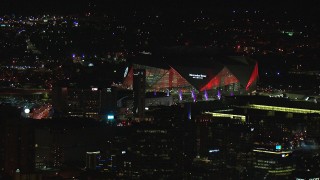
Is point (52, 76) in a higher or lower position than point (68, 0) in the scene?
lower

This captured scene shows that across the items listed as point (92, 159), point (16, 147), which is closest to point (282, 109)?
point (92, 159)

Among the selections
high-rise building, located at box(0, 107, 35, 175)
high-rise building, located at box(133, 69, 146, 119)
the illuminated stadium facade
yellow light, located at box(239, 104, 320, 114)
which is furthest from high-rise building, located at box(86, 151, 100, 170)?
the illuminated stadium facade

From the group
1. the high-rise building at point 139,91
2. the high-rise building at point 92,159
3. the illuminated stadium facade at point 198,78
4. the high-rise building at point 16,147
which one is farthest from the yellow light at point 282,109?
the high-rise building at point 16,147

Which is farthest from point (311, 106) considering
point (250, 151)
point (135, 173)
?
point (135, 173)

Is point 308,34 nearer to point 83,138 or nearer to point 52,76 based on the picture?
point 52,76

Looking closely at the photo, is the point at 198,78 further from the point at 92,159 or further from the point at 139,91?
the point at 92,159

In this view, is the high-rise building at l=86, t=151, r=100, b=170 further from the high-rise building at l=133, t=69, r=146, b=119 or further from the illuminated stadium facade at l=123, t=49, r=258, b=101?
the illuminated stadium facade at l=123, t=49, r=258, b=101

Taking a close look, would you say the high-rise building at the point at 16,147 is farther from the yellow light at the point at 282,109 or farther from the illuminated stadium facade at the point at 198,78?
the illuminated stadium facade at the point at 198,78
